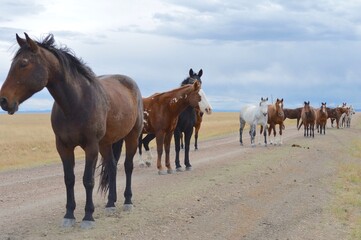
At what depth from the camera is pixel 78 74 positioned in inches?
311

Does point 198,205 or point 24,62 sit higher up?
point 24,62

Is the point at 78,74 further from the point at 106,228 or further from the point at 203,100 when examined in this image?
the point at 203,100

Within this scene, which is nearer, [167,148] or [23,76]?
[23,76]

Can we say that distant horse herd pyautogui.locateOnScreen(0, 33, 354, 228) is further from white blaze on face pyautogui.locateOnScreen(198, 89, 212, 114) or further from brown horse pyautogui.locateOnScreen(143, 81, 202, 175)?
white blaze on face pyautogui.locateOnScreen(198, 89, 212, 114)

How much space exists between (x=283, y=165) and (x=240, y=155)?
2.98 meters

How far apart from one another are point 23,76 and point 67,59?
33.4 inches

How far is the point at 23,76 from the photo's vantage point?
702 centimetres

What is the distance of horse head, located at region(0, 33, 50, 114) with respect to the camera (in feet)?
22.6

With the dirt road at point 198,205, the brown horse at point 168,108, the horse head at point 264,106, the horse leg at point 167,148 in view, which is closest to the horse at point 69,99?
the dirt road at point 198,205

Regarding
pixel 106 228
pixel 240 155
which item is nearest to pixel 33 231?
pixel 106 228

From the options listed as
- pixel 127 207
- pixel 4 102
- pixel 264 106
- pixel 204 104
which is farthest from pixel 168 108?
pixel 264 106

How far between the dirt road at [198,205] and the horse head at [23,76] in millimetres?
2087

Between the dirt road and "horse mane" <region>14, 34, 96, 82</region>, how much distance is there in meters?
2.31

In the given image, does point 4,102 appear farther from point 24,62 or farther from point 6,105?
point 24,62
